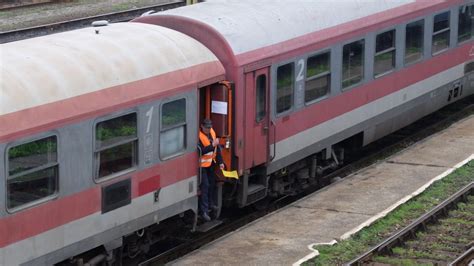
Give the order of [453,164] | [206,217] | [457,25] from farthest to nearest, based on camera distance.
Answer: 1. [457,25]
2. [453,164]
3. [206,217]

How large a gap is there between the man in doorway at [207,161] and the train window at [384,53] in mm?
4815

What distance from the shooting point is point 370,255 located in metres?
13.0

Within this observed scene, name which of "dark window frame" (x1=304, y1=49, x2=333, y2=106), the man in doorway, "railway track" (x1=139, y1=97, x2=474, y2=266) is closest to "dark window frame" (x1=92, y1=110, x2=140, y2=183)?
the man in doorway

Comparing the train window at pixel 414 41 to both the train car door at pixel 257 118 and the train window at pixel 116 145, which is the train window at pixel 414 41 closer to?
the train car door at pixel 257 118

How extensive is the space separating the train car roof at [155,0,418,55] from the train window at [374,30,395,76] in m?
0.62

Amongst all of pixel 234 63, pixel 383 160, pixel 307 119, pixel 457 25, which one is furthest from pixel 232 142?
pixel 457 25

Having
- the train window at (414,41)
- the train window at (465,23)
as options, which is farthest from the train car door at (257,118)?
the train window at (465,23)

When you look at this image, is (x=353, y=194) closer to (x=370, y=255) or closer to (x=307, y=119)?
(x=307, y=119)

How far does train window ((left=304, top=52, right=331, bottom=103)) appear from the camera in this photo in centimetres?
1595

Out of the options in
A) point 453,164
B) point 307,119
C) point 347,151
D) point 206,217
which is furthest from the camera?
point 347,151

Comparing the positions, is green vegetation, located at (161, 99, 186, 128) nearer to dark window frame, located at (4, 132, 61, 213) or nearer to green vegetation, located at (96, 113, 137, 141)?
green vegetation, located at (96, 113, 137, 141)

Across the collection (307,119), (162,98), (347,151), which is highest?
(162,98)

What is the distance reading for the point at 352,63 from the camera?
17125mm

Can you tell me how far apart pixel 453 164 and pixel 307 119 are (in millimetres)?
3073
